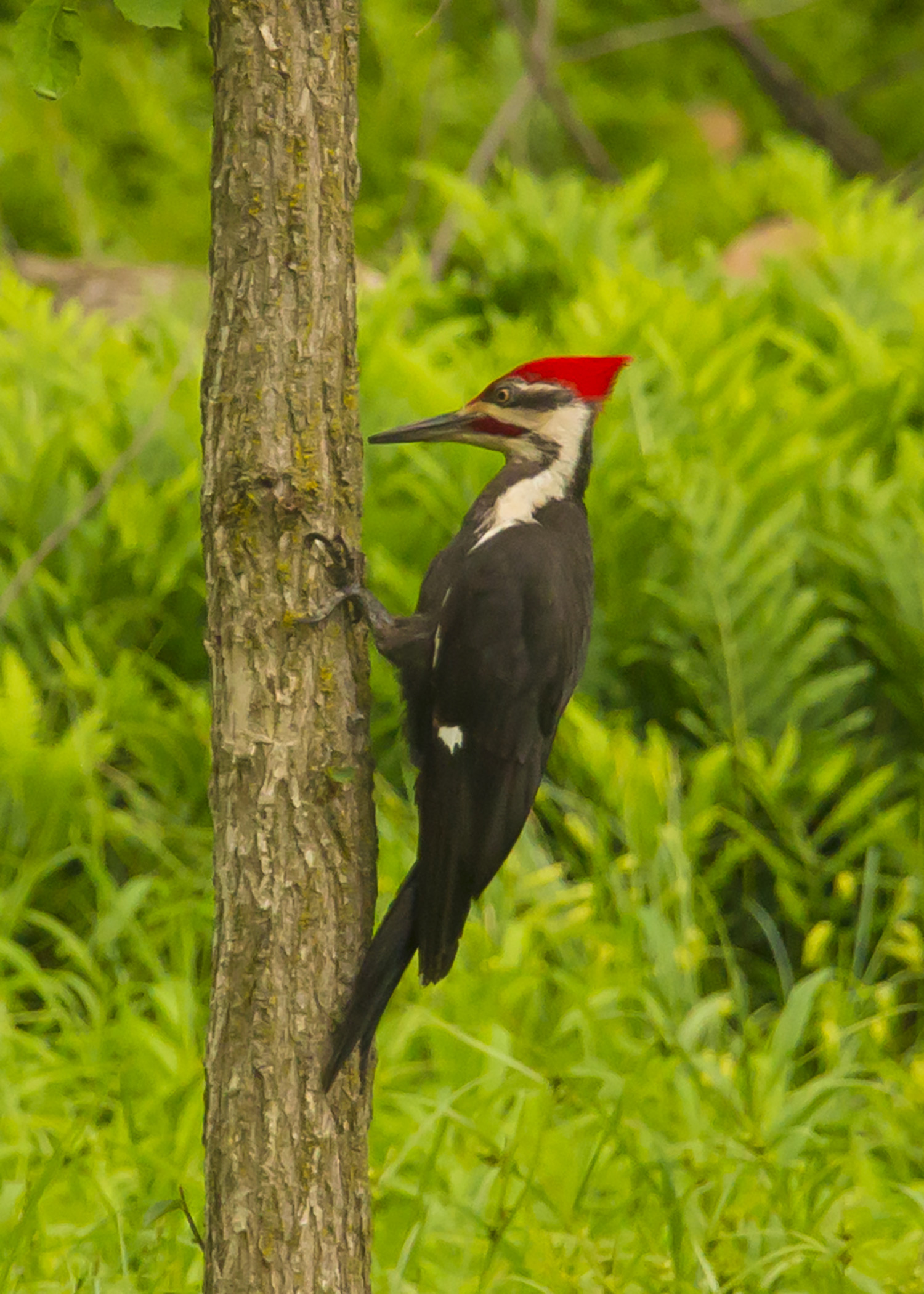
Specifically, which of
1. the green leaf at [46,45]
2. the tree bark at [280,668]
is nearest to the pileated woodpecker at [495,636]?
the tree bark at [280,668]

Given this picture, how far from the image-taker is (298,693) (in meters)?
1.76

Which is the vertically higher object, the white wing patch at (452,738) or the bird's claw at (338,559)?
the bird's claw at (338,559)

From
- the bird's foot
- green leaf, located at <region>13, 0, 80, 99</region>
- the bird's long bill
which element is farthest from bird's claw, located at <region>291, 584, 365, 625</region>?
green leaf, located at <region>13, 0, 80, 99</region>

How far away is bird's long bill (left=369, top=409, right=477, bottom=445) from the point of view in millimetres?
2096

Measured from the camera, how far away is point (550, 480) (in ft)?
7.32

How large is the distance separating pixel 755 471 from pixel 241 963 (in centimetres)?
242

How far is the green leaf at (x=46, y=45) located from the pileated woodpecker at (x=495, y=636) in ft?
2.04

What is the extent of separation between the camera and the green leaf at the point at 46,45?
1.60 m

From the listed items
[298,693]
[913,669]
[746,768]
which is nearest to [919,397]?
[913,669]

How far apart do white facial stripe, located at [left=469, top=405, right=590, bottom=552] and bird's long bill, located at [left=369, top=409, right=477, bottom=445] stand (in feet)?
0.36

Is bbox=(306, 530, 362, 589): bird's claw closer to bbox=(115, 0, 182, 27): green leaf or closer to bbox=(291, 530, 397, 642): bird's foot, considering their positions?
bbox=(291, 530, 397, 642): bird's foot

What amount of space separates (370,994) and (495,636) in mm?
562

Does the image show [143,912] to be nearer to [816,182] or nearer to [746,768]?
[746,768]

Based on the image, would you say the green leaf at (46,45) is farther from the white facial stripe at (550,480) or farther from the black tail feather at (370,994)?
the black tail feather at (370,994)
